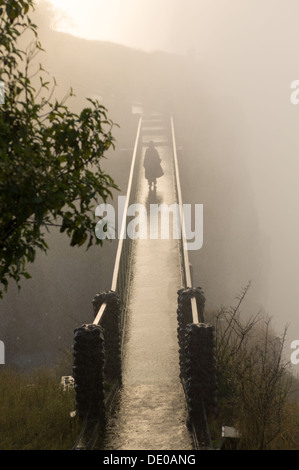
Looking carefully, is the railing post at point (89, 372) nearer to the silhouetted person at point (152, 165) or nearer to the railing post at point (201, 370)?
the railing post at point (201, 370)

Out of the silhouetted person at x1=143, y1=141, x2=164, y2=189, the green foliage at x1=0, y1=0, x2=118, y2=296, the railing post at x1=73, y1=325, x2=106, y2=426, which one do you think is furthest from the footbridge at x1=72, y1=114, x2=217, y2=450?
the silhouetted person at x1=143, y1=141, x2=164, y2=189

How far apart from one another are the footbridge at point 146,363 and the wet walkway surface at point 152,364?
15 mm

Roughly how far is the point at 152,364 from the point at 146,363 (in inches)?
4.6

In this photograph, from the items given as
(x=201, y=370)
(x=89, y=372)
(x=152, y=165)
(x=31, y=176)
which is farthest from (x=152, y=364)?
(x=152, y=165)

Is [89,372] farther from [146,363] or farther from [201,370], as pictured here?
[146,363]

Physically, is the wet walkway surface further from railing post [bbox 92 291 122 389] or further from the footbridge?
railing post [bbox 92 291 122 389]

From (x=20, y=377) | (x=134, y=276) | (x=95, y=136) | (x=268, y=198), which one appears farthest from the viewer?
(x=268, y=198)

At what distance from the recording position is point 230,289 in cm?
3175

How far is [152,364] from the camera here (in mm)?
10500

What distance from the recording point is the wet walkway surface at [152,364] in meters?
7.88

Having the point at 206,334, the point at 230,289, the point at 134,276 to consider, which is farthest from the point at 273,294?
the point at 206,334

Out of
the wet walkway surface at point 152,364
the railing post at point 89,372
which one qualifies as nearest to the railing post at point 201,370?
the wet walkway surface at point 152,364
